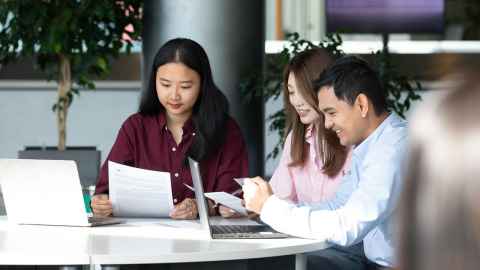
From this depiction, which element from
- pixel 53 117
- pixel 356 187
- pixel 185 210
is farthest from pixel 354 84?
pixel 53 117

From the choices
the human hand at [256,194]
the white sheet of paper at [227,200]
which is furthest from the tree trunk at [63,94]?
the human hand at [256,194]

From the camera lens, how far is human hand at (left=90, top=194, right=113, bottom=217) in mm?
3270

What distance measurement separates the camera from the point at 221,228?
291 centimetres

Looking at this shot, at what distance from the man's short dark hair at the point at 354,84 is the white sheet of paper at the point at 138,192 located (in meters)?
0.57

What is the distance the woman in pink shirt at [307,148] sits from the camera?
3.36 meters

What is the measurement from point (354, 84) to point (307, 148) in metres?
0.69

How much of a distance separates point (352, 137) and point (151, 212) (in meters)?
0.80

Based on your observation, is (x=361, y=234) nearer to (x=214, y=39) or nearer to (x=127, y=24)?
(x=214, y=39)

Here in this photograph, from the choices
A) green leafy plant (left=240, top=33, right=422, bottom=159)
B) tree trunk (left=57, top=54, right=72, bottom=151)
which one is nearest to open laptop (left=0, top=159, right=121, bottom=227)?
green leafy plant (left=240, top=33, right=422, bottom=159)

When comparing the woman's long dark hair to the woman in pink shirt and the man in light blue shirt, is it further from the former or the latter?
the man in light blue shirt

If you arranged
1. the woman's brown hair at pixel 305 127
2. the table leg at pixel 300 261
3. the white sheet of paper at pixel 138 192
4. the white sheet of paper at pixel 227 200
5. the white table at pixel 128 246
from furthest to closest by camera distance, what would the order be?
the woman's brown hair at pixel 305 127 → the white sheet of paper at pixel 138 192 → the white sheet of paper at pixel 227 200 → the table leg at pixel 300 261 → the white table at pixel 128 246

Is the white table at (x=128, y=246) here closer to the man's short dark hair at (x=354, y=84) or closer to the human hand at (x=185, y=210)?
the human hand at (x=185, y=210)

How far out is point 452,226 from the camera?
16.9 inches

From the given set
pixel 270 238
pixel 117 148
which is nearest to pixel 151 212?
pixel 117 148
